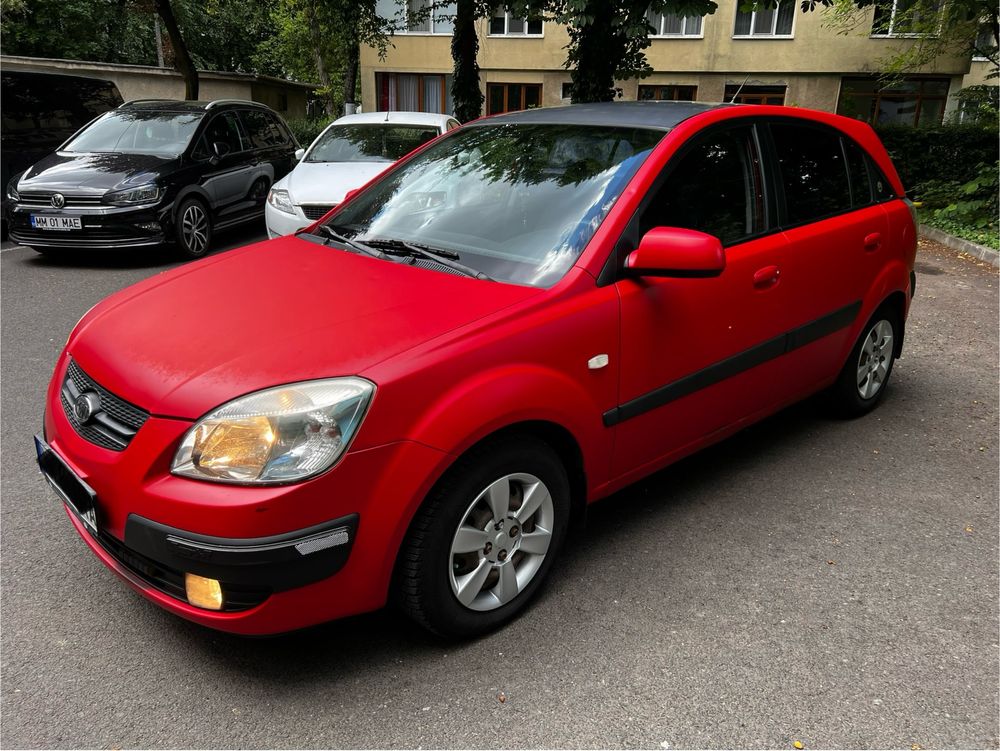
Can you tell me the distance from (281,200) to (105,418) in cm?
583

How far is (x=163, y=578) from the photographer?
7.52ft

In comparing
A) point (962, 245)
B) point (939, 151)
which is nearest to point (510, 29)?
point (939, 151)

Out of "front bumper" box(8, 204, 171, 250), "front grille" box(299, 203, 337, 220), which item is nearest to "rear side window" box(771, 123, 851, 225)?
"front grille" box(299, 203, 337, 220)

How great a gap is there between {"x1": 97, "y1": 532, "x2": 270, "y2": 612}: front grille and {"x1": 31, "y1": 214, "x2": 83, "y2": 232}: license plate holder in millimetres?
6458

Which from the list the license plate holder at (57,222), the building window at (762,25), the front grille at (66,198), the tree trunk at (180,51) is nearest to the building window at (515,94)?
the building window at (762,25)

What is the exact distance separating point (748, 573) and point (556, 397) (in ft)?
3.69

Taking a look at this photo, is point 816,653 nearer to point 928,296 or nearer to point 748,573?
point 748,573

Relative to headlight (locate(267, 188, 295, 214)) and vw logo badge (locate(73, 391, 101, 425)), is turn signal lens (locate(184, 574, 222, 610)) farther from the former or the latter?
headlight (locate(267, 188, 295, 214))

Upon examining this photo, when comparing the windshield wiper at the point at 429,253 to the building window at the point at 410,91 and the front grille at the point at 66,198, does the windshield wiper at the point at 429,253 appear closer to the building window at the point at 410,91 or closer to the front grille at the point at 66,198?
the front grille at the point at 66,198

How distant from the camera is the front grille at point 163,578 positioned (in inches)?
86.3

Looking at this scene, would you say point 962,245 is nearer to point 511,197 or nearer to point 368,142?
point 368,142

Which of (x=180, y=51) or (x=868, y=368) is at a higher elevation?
(x=180, y=51)

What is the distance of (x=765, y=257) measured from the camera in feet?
11.1

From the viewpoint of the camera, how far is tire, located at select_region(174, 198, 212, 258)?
27.7ft
